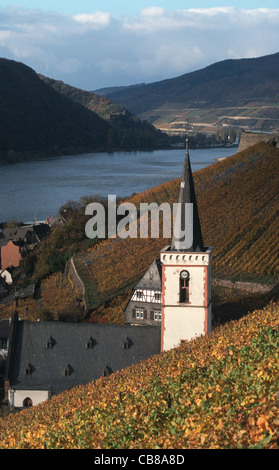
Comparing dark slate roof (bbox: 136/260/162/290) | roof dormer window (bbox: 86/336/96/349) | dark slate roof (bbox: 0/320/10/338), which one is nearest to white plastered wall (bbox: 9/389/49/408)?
roof dormer window (bbox: 86/336/96/349)

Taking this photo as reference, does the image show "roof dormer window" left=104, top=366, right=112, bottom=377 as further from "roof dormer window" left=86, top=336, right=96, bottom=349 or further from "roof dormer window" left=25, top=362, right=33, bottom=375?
"roof dormer window" left=25, top=362, right=33, bottom=375

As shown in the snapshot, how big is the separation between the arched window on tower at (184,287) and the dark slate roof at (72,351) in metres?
1.38

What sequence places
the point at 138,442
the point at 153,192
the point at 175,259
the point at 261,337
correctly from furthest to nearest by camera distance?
1. the point at 153,192
2. the point at 175,259
3. the point at 261,337
4. the point at 138,442

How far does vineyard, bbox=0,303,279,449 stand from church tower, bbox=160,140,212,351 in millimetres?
4284

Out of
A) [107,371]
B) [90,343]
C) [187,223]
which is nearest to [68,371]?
[90,343]

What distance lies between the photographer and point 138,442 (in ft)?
31.7

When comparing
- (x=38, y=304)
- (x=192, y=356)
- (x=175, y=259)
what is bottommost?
(x=38, y=304)

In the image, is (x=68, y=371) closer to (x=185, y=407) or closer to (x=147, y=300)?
(x=147, y=300)

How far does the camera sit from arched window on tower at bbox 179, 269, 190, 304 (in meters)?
20.3

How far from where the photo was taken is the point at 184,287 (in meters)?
20.3

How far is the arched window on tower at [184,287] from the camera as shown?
66.6 feet

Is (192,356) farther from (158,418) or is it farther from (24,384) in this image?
(24,384)
